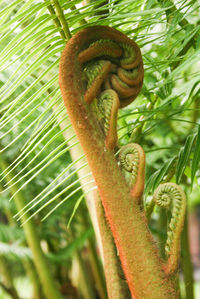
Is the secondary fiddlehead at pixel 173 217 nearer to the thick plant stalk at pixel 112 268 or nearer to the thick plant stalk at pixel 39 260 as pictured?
the thick plant stalk at pixel 112 268

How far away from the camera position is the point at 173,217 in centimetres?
39

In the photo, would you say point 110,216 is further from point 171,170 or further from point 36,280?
point 36,280

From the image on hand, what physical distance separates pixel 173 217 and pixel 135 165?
7 cm

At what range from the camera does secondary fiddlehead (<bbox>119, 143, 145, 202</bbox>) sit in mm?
392

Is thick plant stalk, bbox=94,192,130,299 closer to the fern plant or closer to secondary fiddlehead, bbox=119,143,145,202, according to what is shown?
the fern plant

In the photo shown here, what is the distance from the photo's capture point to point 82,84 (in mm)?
407

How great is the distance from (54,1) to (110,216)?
257 mm

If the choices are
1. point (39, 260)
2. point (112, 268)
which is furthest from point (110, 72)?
point (39, 260)

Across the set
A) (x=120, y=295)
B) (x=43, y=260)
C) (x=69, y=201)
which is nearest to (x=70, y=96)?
Answer: (x=120, y=295)

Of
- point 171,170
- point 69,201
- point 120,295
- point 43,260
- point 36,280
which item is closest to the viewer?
point 120,295

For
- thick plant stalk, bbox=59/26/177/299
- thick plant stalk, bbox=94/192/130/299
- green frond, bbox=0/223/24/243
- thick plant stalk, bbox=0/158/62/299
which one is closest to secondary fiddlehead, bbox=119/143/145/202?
thick plant stalk, bbox=59/26/177/299

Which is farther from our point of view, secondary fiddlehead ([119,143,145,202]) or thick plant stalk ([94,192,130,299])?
thick plant stalk ([94,192,130,299])

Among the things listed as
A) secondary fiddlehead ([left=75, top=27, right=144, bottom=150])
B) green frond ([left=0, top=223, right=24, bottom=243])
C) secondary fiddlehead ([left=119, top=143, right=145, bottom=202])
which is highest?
green frond ([left=0, top=223, right=24, bottom=243])

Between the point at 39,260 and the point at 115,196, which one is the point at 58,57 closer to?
the point at 115,196
